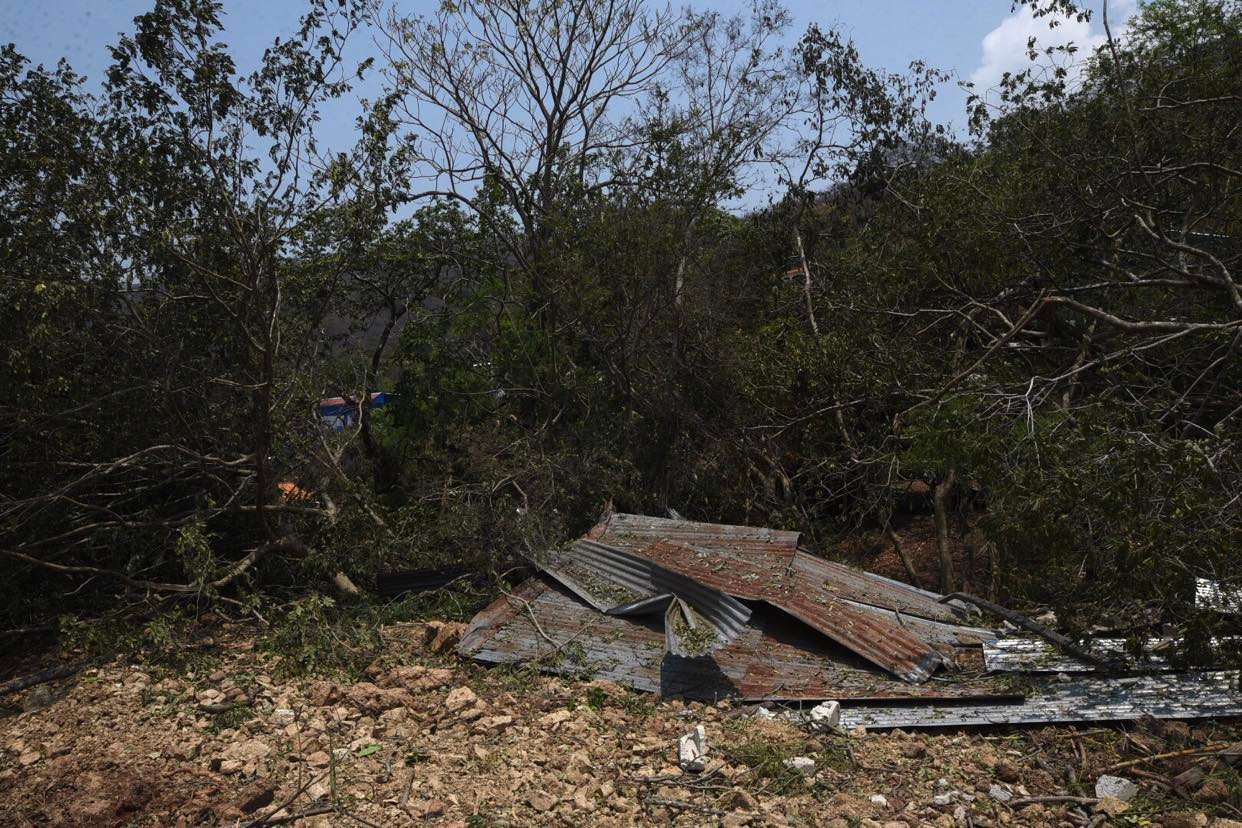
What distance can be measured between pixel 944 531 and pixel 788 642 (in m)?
→ 3.12

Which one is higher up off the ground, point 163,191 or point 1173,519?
point 163,191

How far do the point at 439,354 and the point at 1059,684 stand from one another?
5.86m

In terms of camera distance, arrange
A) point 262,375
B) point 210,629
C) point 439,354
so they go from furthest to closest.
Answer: point 439,354 < point 262,375 < point 210,629

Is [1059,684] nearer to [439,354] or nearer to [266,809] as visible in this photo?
[266,809]

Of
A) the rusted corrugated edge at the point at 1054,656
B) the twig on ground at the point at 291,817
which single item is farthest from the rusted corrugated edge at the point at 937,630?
the twig on ground at the point at 291,817

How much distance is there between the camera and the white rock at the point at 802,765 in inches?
155

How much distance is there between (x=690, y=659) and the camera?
16.1 feet

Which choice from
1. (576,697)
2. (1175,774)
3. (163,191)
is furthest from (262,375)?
(1175,774)

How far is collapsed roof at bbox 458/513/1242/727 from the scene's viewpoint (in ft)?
14.8

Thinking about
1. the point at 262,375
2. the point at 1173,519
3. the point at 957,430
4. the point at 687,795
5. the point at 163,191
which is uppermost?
the point at 163,191

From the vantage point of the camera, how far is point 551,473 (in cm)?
761

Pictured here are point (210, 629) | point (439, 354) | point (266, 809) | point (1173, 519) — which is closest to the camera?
point (266, 809)

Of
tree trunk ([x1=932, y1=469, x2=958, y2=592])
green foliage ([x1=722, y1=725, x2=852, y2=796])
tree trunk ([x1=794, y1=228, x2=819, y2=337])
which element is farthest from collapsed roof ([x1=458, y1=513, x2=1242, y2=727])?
tree trunk ([x1=794, y1=228, x2=819, y2=337])

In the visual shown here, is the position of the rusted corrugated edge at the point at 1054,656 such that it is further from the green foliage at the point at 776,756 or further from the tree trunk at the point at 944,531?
the tree trunk at the point at 944,531
